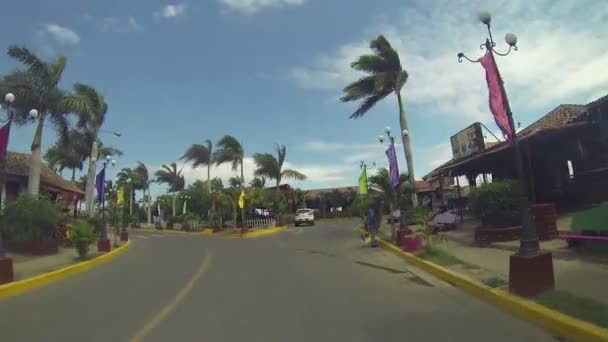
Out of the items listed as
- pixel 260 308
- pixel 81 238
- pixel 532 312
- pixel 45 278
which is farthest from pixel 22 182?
pixel 532 312

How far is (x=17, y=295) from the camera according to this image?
12602mm

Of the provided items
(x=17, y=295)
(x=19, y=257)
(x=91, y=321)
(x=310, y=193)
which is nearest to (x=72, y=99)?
(x=19, y=257)

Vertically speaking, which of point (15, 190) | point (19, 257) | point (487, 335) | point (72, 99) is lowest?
point (487, 335)

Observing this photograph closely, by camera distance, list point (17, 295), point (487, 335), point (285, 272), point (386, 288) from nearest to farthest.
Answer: point (487, 335)
point (386, 288)
point (17, 295)
point (285, 272)

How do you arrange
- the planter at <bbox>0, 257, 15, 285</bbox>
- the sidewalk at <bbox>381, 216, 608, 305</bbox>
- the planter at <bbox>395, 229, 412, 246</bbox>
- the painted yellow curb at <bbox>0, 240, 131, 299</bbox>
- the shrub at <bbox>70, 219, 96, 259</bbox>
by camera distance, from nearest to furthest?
the sidewalk at <bbox>381, 216, 608, 305</bbox> < the painted yellow curb at <bbox>0, 240, 131, 299</bbox> < the planter at <bbox>0, 257, 15, 285</bbox> < the planter at <bbox>395, 229, 412, 246</bbox> < the shrub at <bbox>70, 219, 96, 259</bbox>

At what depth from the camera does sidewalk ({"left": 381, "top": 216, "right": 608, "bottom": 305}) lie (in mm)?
8641

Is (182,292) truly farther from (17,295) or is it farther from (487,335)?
(487,335)

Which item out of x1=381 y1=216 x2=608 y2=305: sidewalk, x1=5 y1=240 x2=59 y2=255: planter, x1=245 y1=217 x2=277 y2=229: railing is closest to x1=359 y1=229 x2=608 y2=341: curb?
x1=381 y1=216 x2=608 y2=305: sidewalk

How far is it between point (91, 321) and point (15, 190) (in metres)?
26.7

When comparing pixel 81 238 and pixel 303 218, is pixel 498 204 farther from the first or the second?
pixel 303 218

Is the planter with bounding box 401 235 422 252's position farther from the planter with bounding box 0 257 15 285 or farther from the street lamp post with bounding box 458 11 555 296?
the planter with bounding box 0 257 15 285

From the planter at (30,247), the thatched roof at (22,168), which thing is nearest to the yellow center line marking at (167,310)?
the planter at (30,247)

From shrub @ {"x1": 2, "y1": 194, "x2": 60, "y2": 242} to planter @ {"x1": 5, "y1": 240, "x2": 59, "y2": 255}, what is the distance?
0.19m

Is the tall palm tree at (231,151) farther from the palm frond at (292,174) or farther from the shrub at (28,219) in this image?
the shrub at (28,219)
